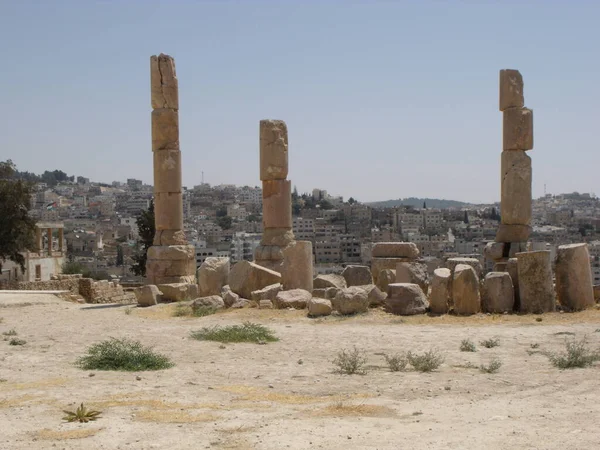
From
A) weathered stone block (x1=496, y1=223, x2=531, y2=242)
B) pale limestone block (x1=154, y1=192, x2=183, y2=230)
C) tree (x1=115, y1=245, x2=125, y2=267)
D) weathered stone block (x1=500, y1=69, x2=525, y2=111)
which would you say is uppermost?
weathered stone block (x1=500, y1=69, x2=525, y2=111)

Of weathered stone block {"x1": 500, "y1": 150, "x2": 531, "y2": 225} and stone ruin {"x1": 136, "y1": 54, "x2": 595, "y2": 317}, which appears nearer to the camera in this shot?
stone ruin {"x1": 136, "y1": 54, "x2": 595, "y2": 317}

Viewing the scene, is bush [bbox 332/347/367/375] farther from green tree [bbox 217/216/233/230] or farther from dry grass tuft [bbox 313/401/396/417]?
green tree [bbox 217/216/233/230]

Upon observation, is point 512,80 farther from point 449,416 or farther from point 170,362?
point 449,416

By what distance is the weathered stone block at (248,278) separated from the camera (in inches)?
679

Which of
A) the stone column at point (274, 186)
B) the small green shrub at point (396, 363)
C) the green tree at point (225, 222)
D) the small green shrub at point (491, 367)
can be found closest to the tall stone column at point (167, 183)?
the stone column at point (274, 186)

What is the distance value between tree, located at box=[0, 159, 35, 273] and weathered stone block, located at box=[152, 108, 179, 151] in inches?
509

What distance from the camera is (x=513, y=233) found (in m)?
18.5

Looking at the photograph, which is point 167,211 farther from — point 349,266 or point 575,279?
point 575,279

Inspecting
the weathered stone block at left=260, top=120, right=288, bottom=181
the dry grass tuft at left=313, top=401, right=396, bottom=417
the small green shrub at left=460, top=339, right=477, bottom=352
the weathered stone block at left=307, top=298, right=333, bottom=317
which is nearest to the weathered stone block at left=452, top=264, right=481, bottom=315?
the weathered stone block at left=307, top=298, right=333, bottom=317

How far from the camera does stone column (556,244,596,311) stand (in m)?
14.5

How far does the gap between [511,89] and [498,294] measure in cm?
634

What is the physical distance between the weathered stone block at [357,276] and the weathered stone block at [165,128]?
589cm

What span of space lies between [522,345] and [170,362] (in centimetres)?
490

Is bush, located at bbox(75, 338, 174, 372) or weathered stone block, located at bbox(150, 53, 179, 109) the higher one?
weathered stone block, located at bbox(150, 53, 179, 109)
